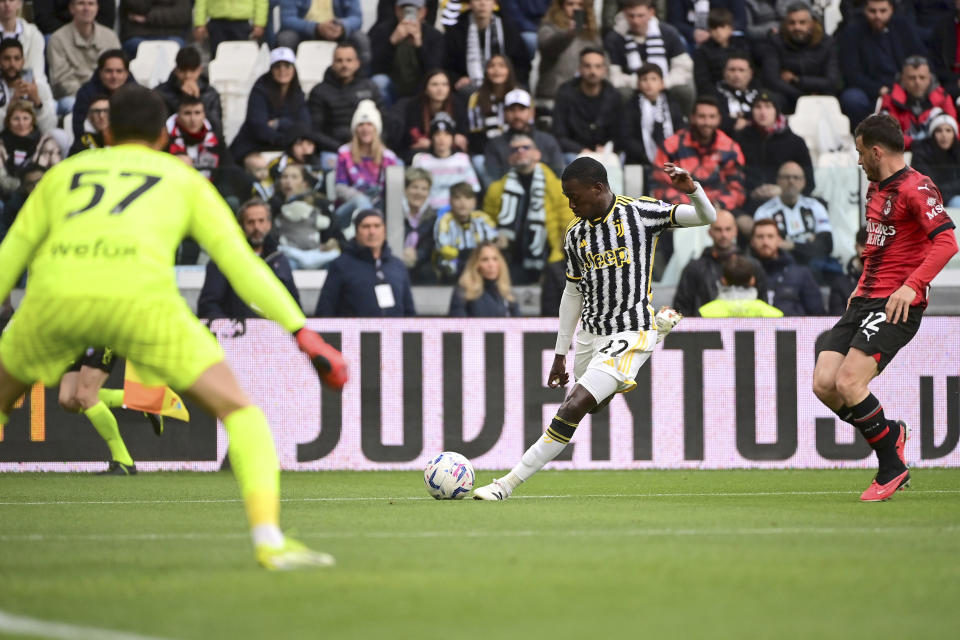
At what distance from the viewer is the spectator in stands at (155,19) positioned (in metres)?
17.5

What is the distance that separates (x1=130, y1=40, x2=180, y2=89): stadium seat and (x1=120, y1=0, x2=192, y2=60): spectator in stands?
436 mm

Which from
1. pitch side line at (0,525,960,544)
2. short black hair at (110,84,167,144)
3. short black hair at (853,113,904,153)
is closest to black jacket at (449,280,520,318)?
short black hair at (853,113,904,153)

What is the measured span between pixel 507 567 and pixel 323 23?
40.8 feet

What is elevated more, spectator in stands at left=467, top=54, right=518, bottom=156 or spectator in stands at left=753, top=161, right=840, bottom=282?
spectator in stands at left=467, top=54, right=518, bottom=156

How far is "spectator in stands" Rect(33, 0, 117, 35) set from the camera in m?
17.1

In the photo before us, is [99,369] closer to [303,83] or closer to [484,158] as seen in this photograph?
[484,158]

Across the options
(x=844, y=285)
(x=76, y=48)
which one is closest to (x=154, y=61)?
(x=76, y=48)

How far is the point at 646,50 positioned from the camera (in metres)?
16.6

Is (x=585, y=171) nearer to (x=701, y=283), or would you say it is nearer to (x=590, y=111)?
(x=701, y=283)

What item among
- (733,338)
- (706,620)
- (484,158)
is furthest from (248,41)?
(706,620)

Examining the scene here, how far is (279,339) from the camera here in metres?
13.3

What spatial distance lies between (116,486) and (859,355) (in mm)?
5703

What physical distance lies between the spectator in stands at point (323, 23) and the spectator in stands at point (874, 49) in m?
5.56

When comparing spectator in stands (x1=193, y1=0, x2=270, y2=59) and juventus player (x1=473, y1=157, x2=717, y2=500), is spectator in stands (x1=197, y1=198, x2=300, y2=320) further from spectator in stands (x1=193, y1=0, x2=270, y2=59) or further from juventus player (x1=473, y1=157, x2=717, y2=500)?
juventus player (x1=473, y1=157, x2=717, y2=500)
